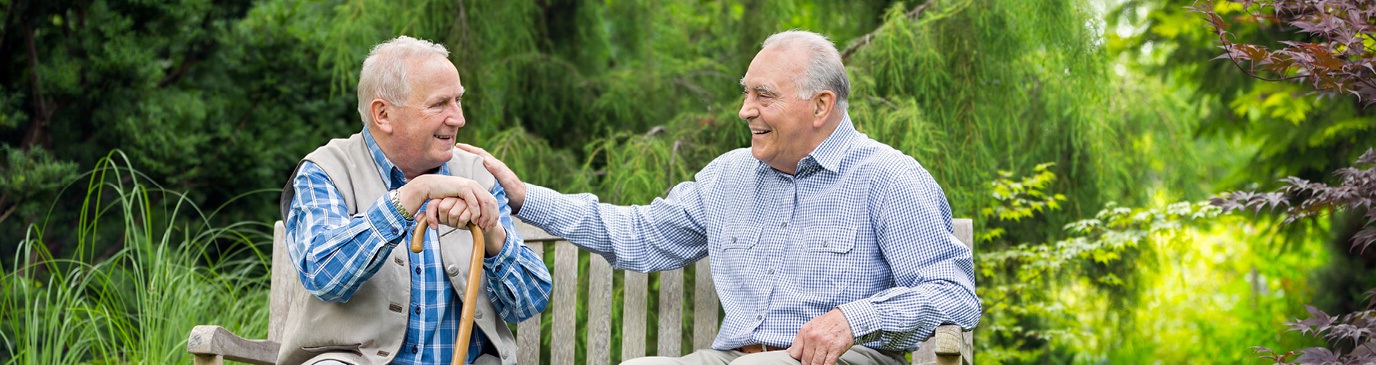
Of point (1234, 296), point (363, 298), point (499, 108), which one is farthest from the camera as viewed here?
point (1234, 296)

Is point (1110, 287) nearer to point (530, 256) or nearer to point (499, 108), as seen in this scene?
point (499, 108)

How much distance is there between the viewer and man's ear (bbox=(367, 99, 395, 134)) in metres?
2.61

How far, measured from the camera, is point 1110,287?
5.60 m

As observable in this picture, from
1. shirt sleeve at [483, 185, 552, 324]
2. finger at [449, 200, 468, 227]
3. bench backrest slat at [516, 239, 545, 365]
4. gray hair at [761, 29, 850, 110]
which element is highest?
gray hair at [761, 29, 850, 110]

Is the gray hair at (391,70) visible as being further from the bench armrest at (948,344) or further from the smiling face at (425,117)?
the bench armrest at (948,344)

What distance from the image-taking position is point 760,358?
8.43ft

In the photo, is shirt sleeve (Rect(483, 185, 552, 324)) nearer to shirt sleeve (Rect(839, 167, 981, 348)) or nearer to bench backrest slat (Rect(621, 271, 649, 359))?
bench backrest slat (Rect(621, 271, 649, 359))

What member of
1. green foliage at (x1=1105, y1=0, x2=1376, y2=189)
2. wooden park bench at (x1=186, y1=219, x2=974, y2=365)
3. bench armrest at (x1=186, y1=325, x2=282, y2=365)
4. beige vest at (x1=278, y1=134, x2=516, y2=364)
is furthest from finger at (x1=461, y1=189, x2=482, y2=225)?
green foliage at (x1=1105, y1=0, x2=1376, y2=189)

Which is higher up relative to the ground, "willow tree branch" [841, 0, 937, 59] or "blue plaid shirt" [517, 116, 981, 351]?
"willow tree branch" [841, 0, 937, 59]

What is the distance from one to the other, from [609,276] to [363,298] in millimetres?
765

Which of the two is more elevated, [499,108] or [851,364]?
[499,108]

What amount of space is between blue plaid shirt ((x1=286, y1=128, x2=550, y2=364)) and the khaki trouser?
11.6 inches

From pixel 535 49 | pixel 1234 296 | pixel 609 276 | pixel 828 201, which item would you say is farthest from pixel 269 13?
pixel 1234 296

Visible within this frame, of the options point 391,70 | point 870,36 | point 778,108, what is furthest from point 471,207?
point 870,36
